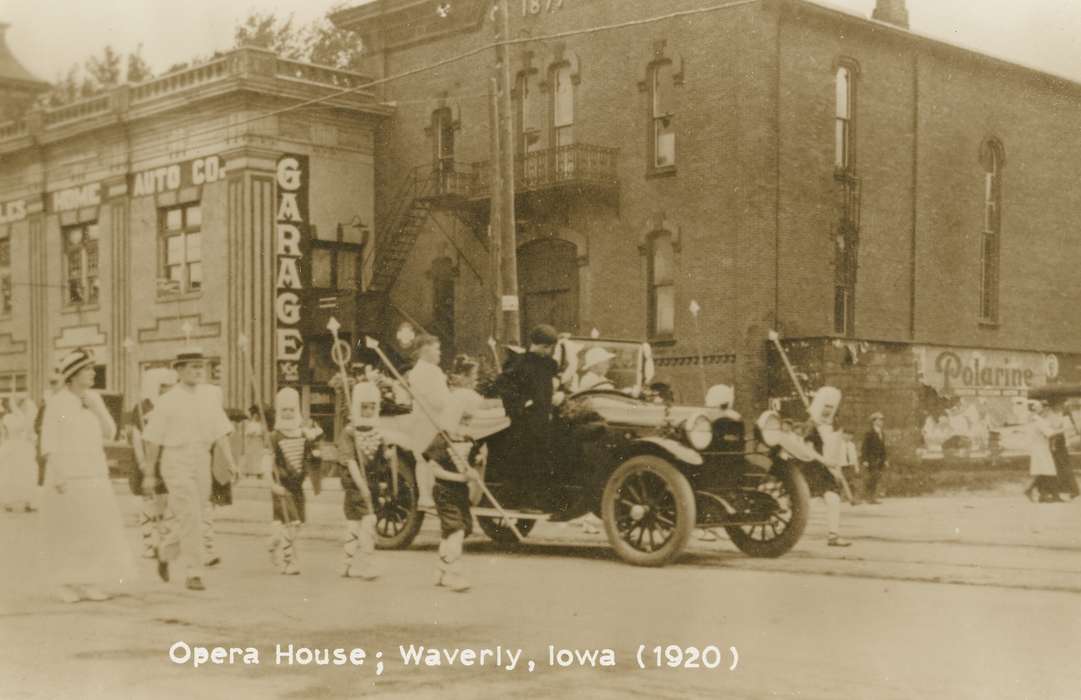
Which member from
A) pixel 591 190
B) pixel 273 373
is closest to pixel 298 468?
pixel 273 373

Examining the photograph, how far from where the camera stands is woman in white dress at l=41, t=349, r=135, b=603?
8.74 metres

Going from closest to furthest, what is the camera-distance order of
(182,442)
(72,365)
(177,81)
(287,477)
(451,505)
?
1. (72,365)
2. (451,505)
3. (182,442)
4. (287,477)
5. (177,81)

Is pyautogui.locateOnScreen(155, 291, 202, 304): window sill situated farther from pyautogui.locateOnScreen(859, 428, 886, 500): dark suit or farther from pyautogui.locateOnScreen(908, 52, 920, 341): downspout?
pyautogui.locateOnScreen(908, 52, 920, 341): downspout

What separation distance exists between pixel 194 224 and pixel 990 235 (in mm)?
8934

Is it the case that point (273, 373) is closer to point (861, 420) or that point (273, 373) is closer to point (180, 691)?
point (861, 420)

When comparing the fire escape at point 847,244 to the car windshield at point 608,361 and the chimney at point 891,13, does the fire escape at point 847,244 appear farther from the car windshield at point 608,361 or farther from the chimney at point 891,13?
the car windshield at point 608,361

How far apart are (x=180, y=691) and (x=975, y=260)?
12.9 meters

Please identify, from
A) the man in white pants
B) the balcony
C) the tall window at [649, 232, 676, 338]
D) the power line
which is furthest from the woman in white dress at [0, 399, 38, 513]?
the tall window at [649, 232, 676, 338]

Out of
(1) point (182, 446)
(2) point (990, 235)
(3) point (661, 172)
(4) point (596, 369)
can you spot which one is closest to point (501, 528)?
(4) point (596, 369)

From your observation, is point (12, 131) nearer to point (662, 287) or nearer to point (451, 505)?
point (451, 505)

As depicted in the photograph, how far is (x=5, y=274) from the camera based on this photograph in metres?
11.4

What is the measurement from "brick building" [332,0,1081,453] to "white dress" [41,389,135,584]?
20.1 ft

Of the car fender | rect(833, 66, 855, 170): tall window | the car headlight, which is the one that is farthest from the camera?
rect(833, 66, 855, 170): tall window

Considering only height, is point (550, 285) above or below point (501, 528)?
above
